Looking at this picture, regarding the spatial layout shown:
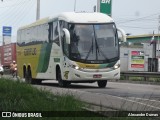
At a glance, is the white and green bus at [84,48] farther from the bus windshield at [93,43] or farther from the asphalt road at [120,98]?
the asphalt road at [120,98]

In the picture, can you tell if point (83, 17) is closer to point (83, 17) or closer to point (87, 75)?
point (83, 17)

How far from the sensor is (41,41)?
83.2ft

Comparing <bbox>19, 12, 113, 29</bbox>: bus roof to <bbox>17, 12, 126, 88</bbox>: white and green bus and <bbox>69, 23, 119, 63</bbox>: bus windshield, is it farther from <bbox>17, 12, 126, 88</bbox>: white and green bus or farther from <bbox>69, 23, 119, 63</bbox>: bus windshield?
<bbox>69, 23, 119, 63</bbox>: bus windshield

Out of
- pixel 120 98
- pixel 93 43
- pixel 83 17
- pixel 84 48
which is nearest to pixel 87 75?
pixel 84 48

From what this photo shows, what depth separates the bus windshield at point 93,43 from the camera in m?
21.3

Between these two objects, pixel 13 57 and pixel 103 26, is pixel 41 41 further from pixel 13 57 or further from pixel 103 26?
pixel 13 57

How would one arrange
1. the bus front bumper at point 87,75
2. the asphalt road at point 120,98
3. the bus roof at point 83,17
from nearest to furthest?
1. the asphalt road at point 120,98
2. the bus front bumper at point 87,75
3. the bus roof at point 83,17

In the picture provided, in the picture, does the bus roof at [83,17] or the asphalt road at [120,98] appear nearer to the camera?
the asphalt road at [120,98]

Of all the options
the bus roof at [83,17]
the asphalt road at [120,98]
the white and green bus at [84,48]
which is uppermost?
the bus roof at [83,17]

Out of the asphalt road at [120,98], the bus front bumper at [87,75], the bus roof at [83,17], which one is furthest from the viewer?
the bus roof at [83,17]

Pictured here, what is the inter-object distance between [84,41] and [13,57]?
37878mm

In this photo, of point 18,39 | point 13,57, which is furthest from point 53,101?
point 13,57

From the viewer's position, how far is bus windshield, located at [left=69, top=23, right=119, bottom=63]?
21.3 m

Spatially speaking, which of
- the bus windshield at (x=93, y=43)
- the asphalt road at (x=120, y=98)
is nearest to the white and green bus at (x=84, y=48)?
the bus windshield at (x=93, y=43)
